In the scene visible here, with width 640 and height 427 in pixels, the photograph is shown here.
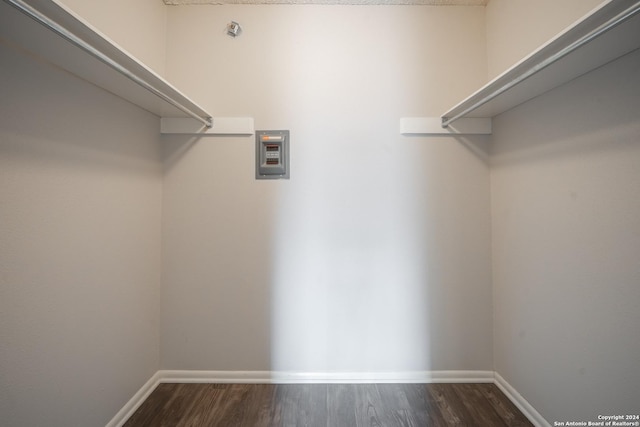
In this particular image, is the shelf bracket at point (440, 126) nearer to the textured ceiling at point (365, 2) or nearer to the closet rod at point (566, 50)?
the closet rod at point (566, 50)

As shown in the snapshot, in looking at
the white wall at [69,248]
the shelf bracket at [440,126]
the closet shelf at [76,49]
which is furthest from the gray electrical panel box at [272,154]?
the shelf bracket at [440,126]

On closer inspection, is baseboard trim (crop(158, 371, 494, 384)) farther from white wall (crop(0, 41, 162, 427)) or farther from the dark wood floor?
white wall (crop(0, 41, 162, 427))

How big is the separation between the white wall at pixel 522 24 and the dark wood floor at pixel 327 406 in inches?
84.0

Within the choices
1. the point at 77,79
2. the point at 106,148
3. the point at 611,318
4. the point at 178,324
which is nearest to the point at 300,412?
the point at 178,324

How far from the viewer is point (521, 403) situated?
1522mm

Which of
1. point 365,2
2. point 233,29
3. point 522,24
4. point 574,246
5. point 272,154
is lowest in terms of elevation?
point 574,246

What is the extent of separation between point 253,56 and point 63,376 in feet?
6.88

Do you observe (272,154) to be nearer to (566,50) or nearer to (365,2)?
(365,2)

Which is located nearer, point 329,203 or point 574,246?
point 574,246

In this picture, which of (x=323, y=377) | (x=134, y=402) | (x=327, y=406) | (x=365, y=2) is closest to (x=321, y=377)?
(x=323, y=377)

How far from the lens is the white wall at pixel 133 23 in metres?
1.26

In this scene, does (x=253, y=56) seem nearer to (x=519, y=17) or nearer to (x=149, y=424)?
(x=519, y=17)

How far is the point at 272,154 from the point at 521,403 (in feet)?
7.31

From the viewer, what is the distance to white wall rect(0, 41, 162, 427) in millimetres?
954
